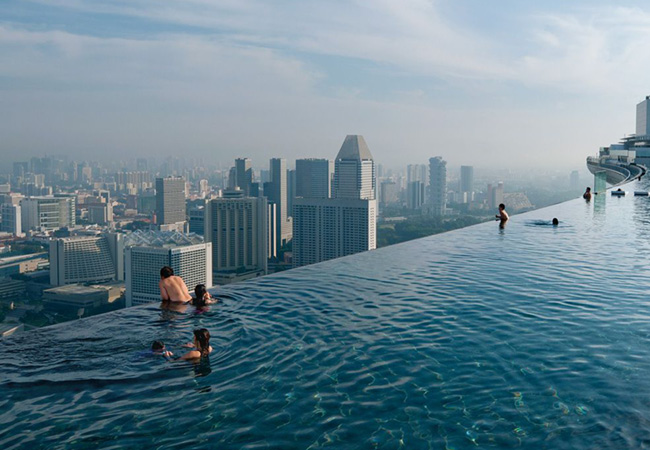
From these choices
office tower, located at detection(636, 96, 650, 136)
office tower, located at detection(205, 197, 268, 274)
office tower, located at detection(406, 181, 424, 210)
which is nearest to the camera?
office tower, located at detection(636, 96, 650, 136)

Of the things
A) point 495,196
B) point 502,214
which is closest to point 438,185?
point 495,196

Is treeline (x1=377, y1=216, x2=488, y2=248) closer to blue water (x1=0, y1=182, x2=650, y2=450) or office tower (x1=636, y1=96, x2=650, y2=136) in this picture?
office tower (x1=636, y1=96, x2=650, y2=136)

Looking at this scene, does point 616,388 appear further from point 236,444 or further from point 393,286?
point 393,286

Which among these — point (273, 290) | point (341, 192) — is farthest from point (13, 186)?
point (273, 290)

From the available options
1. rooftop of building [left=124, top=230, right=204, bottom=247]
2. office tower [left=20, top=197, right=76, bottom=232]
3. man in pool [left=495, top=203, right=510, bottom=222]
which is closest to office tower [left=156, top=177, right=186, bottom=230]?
office tower [left=20, top=197, right=76, bottom=232]

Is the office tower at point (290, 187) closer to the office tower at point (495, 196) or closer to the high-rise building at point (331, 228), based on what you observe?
the high-rise building at point (331, 228)

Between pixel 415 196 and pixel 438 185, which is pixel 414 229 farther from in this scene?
pixel 438 185

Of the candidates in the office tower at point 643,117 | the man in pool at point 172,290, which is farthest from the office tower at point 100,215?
the man in pool at point 172,290
